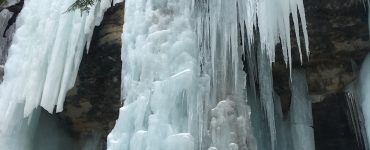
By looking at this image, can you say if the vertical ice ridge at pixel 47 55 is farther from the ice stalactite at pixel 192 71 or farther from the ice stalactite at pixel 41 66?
the ice stalactite at pixel 192 71

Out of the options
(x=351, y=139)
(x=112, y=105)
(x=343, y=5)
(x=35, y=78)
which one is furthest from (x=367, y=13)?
(x=35, y=78)

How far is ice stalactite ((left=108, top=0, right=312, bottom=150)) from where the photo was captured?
5242 millimetres

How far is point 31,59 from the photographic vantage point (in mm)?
7496

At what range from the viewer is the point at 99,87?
7863 mm

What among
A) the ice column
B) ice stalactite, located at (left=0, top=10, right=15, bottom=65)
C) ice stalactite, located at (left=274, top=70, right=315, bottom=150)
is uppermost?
ice stalactite, located at (left=0, top=10, right=15, bottom=65)

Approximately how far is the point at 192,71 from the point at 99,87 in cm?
275

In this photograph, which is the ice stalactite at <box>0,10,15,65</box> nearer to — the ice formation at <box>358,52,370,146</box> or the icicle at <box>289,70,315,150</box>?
the icicle at <box>289,70,315,150</box>

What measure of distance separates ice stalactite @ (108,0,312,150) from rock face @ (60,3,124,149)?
3.37 feet

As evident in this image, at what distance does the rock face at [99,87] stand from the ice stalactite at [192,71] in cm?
103

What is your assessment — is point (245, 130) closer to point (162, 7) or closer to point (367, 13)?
point (162, 7)

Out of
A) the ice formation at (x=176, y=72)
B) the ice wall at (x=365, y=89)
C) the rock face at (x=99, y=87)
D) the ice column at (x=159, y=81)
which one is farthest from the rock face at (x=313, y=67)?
the ice column at (x=159, y=81)

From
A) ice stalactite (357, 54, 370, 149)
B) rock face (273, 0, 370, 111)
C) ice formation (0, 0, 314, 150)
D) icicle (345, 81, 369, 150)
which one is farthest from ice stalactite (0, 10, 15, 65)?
ice stalactite (357, 54, 370, 149)

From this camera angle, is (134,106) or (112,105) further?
(112,105)

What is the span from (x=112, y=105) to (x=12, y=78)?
4.61 feet
